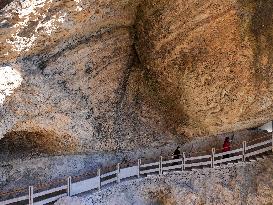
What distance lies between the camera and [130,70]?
12.0 metres

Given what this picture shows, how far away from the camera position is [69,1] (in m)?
9.12

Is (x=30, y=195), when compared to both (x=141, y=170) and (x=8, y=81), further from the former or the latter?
(x=141, y=170)

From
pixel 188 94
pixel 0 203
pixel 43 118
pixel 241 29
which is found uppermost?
pixel 241 29

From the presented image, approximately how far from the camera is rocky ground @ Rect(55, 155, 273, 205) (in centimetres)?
1123

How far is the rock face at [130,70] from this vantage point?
945 cm

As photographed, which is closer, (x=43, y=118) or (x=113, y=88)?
(x=43, y=118)

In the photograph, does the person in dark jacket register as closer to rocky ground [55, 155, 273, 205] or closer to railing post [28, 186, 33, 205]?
rocky ground [55, 155, 273, 205]

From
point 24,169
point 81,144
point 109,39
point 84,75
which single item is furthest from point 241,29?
point 24,169

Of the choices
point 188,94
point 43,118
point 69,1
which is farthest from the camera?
point 188,94

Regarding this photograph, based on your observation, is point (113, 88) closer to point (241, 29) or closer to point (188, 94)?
point (188, 94)

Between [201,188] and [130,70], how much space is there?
400 cm

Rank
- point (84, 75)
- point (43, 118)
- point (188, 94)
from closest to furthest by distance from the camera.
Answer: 1. point (43, 118)
2. point (84, 75)
3. point (188, 94)

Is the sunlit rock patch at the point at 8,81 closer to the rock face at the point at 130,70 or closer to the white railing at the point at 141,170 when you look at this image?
the rock face at the point at 130,70

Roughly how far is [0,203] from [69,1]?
4689mm
